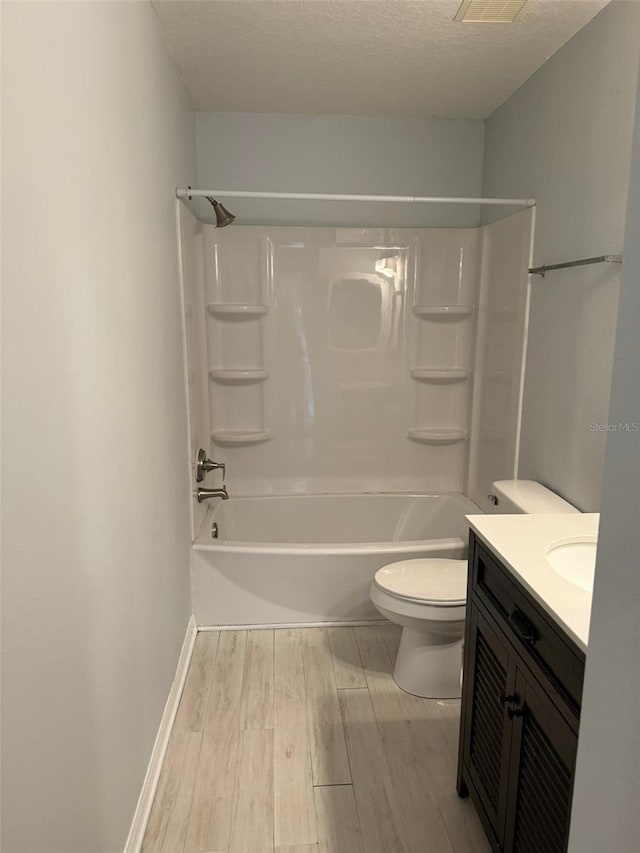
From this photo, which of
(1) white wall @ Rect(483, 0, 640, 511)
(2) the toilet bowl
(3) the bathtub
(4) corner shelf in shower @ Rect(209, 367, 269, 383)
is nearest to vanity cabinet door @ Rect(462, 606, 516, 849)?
(2) the toilet bowl

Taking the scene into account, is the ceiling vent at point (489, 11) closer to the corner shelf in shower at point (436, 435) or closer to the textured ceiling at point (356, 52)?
the textured ceiling at point (356, 52)

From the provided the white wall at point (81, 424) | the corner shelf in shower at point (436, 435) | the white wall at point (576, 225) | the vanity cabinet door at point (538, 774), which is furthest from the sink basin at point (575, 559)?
the corner shelf in shower at point (436, 435)

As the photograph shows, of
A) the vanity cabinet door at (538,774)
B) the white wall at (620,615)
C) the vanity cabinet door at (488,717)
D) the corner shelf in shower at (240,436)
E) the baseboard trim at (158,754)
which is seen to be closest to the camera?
the white wall at (620,615)

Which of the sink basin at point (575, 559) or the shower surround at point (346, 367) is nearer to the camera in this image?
the sink basin at point (575, 559)

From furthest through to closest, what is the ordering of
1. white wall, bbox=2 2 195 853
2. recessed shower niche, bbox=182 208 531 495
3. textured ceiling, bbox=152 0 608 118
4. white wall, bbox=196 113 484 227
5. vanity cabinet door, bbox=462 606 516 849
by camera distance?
1. recessed shower niche, bbox=182 208 531 495
2. white wall, bbox=196 113 484 227
3. textured ceiling, bbox=152 0 608 118
4. vanity cabinet door, bbox=462 606 516 849
5. white wall, bbox=2 2 195 853

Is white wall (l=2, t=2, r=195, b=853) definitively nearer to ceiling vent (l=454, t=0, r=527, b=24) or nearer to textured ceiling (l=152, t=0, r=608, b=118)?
textured ceiling (l=152, t=0, r=608, b=118)

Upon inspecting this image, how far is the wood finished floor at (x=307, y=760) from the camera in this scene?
65.8 inches

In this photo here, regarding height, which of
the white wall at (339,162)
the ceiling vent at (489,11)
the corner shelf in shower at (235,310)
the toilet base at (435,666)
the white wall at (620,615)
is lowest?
the toilet base at (435,666)

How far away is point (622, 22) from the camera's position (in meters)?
1.87

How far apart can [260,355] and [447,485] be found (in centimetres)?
133

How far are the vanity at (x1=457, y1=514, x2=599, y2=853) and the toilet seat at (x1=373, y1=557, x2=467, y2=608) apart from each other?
1.51ft

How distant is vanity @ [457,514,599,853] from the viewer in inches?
44.7

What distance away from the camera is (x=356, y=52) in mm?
2299

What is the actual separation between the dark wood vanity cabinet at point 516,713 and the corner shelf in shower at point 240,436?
1854 millimetres
